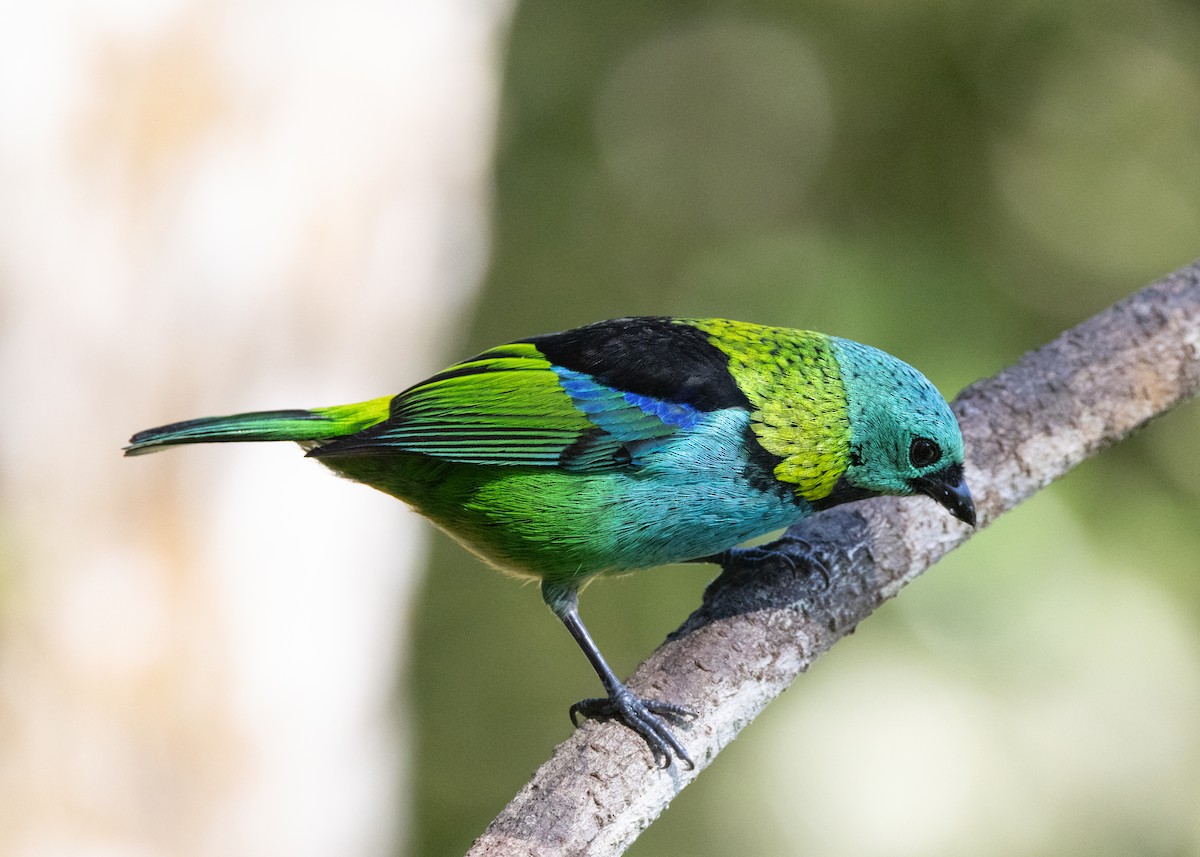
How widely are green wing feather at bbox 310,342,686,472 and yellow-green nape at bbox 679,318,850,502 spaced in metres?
0.25

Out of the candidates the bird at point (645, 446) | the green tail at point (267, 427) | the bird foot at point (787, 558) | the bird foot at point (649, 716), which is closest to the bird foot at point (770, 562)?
the bird foot at point (787, 558)

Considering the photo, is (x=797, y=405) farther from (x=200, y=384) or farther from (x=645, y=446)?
Result: (x=200, y=384)

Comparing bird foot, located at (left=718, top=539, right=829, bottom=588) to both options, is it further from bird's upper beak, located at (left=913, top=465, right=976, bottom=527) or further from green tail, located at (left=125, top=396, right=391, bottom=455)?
green tail, located at (left=125, top=396, right=391, bottom=455)

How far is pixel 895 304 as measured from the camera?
8.26 meters

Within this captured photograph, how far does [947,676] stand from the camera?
7035 mm

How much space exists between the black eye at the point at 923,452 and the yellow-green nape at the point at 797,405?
0.59 feet

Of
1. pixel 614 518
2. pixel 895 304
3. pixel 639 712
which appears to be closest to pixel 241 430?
pixel 614 518

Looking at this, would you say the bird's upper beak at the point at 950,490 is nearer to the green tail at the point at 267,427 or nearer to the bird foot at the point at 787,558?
the bird foot at the point at 787,558

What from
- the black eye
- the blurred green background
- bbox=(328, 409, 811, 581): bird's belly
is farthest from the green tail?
the blurred green background

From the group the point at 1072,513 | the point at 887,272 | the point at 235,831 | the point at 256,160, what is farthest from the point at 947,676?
the point at 256,160

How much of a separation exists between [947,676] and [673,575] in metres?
2.37

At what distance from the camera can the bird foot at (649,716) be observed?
269cm

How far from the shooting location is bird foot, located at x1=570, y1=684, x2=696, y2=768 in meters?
2.69

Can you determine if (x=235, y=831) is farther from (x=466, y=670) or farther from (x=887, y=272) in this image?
(x=887, y=272)
